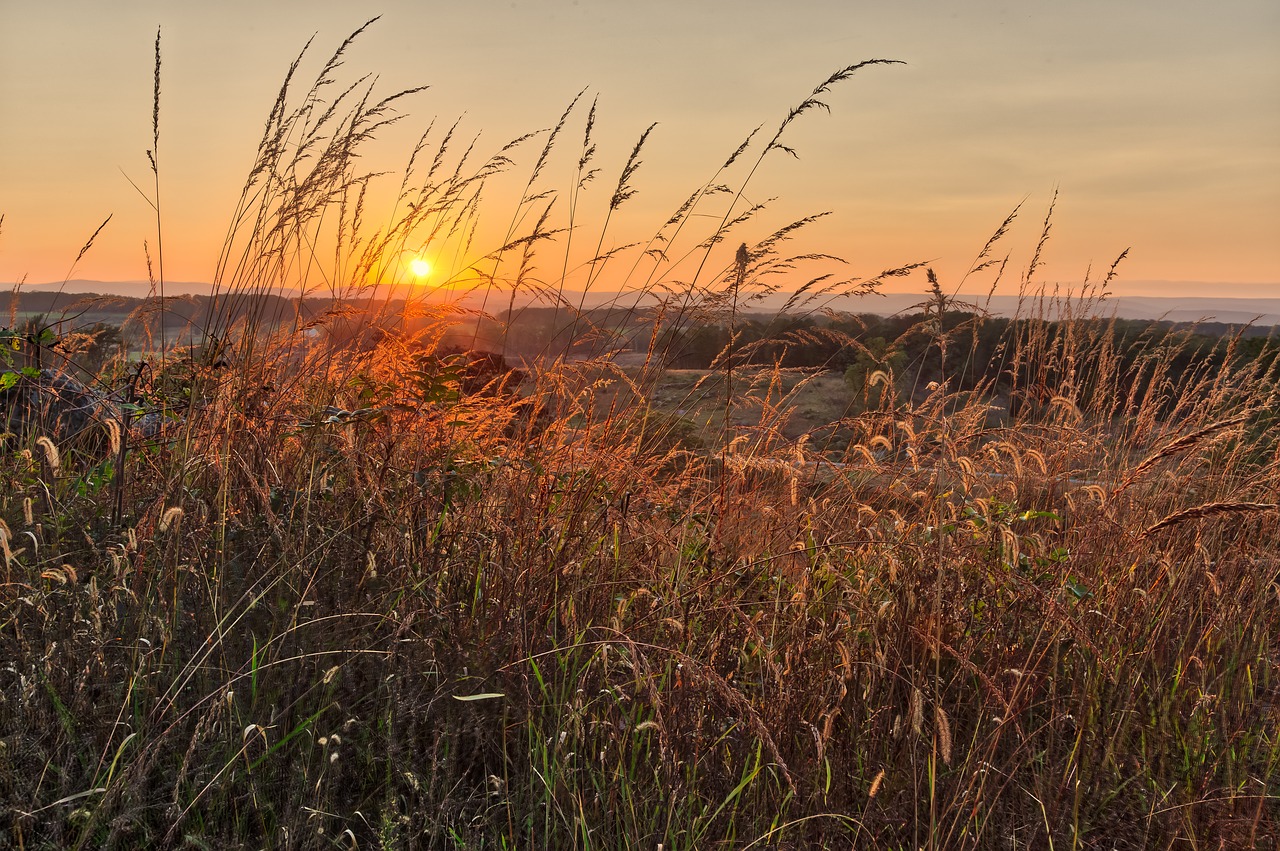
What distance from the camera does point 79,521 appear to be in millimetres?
2920

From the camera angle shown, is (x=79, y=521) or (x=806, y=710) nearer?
(x=806, y=710)

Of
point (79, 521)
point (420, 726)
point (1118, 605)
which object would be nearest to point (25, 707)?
point (420, 726)

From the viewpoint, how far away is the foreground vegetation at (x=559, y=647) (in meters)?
1.89

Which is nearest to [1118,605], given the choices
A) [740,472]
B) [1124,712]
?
[1124,712]

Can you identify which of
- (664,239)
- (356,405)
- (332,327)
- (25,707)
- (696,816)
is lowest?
(696,816)

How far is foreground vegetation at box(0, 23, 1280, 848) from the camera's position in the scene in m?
1.89

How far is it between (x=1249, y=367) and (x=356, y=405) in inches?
196

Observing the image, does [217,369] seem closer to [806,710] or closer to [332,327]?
[332,327]

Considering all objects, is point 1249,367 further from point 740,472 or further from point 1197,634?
point 740,472

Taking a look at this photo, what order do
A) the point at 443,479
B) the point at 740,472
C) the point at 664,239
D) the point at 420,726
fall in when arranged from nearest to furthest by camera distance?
the point at 420,726 → the point at 443,479 → the point at 740,472 → the point at 664,239

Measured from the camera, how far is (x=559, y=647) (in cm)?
217

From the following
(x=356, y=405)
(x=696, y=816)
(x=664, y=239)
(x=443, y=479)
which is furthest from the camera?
(x=356, y=405)

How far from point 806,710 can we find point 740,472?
986mm

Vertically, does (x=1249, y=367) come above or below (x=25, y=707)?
above
